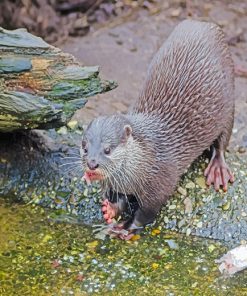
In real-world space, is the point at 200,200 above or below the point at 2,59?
below

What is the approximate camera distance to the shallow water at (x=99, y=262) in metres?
3.55

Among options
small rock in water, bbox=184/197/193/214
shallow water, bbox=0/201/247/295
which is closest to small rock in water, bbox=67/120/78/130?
shallow water, bbox=0/201/247/295

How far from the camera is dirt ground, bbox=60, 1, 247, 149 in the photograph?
4867mm

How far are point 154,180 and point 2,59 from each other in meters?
0.88

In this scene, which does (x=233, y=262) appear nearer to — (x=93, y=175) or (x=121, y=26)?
(x=93, y=175)

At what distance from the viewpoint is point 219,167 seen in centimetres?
407

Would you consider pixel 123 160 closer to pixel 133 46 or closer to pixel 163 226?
pixel 163 226

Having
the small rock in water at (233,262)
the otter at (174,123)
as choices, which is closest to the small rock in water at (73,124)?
the otter at (174,123)

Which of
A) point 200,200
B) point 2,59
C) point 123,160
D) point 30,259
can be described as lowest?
point 30,259

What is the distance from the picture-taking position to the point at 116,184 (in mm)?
3758

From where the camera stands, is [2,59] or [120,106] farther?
[120,106]

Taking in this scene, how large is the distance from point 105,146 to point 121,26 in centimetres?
214

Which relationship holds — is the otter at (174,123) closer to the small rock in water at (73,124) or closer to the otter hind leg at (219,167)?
the otter hind leg at (219,167)

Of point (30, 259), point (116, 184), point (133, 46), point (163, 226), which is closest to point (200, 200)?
point (163, 226)
